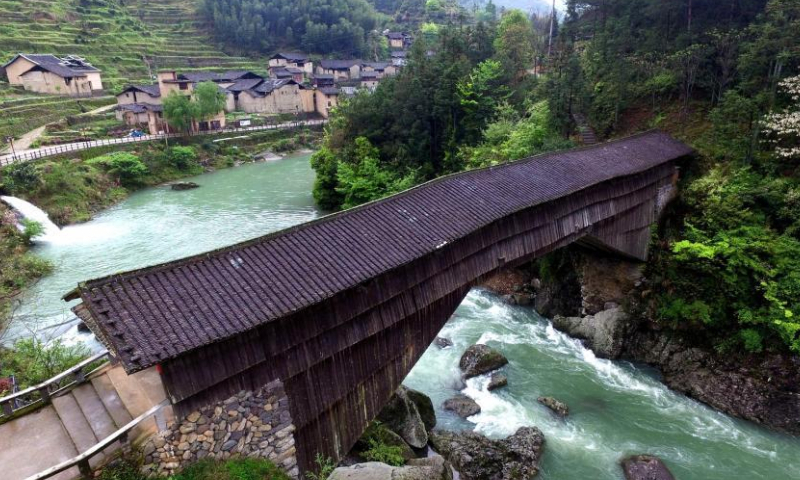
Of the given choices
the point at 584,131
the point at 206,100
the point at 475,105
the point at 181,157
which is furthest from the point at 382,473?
the point at 206,100

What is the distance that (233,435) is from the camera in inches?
329

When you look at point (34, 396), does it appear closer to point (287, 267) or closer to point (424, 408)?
point (287, 267)

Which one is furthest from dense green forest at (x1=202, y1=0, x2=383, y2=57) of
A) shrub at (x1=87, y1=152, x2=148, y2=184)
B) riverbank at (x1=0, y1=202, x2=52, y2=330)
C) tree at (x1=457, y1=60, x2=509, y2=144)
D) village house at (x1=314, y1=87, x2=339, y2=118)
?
riverbank at (x1=0, y1=202, x2=52, y2=330)

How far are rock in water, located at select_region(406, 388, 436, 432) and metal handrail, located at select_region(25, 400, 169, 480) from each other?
307 inches

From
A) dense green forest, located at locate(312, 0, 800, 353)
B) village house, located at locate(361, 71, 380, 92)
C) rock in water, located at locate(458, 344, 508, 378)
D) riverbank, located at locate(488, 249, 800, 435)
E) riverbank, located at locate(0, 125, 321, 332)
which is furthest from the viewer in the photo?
village house, located at locate(361, 71, 380, 92)

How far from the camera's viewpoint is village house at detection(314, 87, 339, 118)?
Result: 63125 mm

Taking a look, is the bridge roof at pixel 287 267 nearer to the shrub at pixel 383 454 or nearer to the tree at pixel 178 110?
the shrub at pixel 383 454

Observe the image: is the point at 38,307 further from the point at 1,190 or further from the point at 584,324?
the point at 584,324

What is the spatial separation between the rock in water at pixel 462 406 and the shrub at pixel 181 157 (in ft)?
125

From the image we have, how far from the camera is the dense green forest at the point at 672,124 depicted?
14938 mm

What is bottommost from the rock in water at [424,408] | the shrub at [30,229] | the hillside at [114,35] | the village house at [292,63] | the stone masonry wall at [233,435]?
the rock in water at [424,408]

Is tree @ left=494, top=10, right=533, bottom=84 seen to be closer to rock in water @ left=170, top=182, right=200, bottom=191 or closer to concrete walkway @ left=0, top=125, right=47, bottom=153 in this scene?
rock in water @ left=170, top=182, right=200, bottom=191

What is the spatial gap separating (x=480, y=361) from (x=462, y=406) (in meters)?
2.23

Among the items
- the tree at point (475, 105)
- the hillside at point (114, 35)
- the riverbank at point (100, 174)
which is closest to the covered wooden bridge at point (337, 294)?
the tree at point (475, 105)
